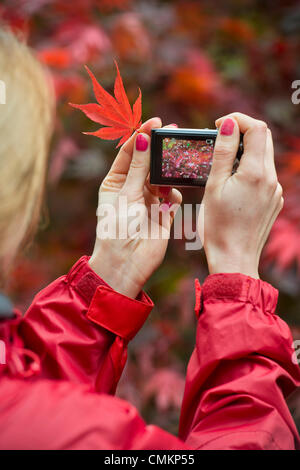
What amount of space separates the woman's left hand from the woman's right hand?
0.47 ft

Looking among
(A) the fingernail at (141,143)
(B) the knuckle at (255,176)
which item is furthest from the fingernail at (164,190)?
(B) the knuckle at (255,176)

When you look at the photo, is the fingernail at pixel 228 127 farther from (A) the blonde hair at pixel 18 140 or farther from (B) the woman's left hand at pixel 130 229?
(A) the blonde hair at pixel 18 140

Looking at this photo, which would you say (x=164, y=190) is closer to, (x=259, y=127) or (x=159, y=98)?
(x=259, y=127)

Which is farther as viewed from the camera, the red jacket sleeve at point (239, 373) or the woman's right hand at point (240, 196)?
the woman's right hand at point (240, 196)

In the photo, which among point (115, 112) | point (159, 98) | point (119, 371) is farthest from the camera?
point (159, 98)

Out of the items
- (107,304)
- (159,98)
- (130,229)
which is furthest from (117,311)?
(159,98)

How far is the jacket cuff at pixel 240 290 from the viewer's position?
776mm

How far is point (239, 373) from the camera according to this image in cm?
74

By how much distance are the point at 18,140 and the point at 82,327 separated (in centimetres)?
34

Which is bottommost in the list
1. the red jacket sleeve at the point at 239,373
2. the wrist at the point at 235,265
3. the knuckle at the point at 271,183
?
the red jacket sleeve at the point at 239,373

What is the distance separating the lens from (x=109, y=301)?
825 mm

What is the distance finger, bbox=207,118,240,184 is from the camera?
2.78ft

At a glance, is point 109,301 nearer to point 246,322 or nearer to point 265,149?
point 246,322
